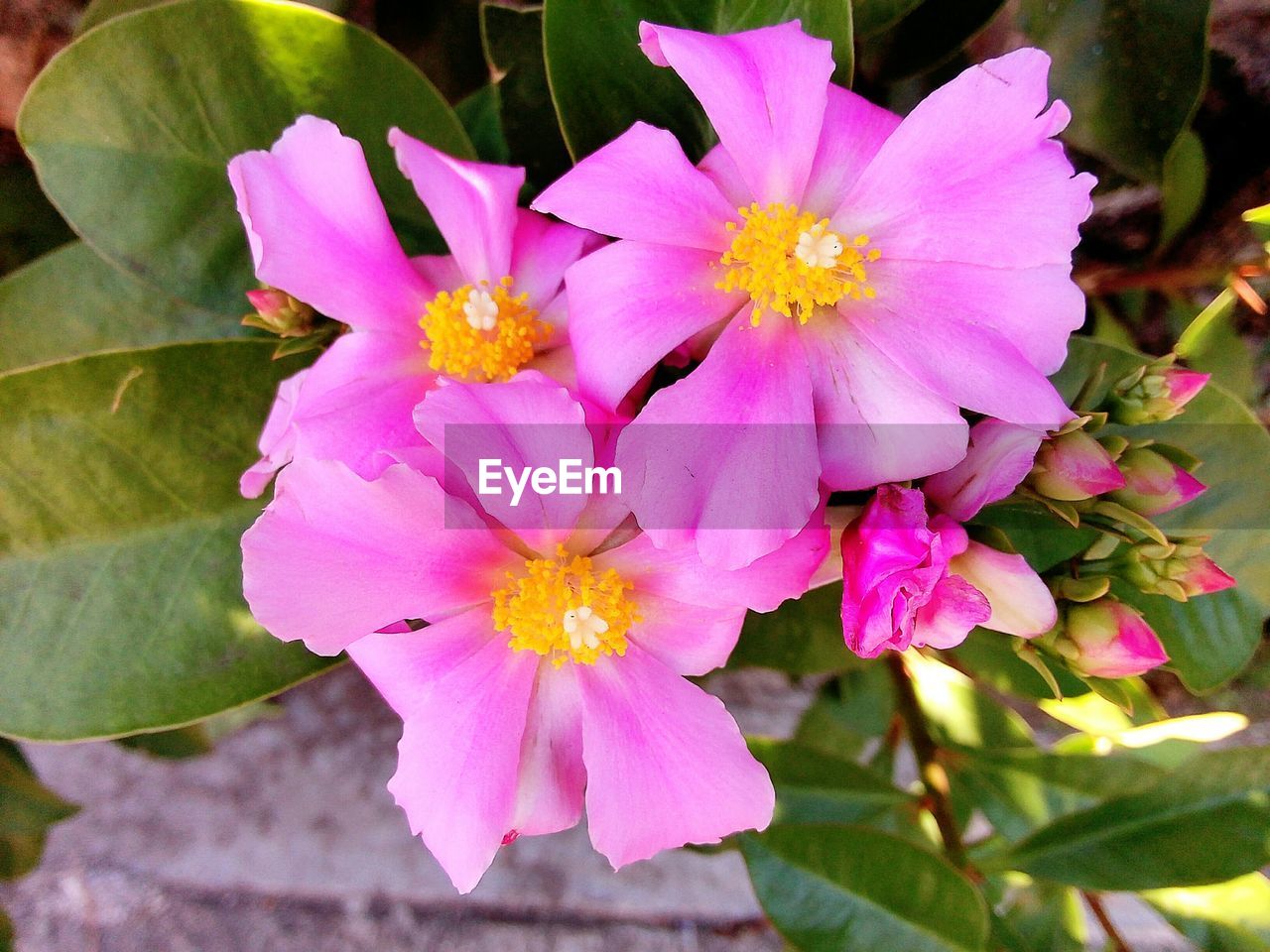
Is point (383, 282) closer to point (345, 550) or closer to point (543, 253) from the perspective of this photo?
point (543, 253)

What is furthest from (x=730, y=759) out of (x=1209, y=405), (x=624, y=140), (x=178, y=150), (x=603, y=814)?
(x=178, y=150)

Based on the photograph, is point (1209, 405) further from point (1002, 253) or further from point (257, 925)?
point (257, 925)

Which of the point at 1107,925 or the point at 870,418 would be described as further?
the point at 1107,925

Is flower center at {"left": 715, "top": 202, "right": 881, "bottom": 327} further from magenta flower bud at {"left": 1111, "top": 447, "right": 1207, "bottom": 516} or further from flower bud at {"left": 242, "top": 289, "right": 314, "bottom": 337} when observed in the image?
flower bud at {"left": 242, "top": 289, "right": 314, "bottom": 337}

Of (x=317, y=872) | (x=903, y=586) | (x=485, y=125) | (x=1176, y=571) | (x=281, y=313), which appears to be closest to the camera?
(x=903, y=586)

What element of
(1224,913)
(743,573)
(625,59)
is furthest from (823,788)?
(625,59)

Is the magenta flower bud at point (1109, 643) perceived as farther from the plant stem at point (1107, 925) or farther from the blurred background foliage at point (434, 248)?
the plant stem at point (1107, 925)

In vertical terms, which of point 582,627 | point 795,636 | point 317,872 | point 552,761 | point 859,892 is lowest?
point 317,872

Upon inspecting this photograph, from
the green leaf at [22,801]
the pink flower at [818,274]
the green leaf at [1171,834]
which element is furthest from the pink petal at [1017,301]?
the green leaf at [22,801]
